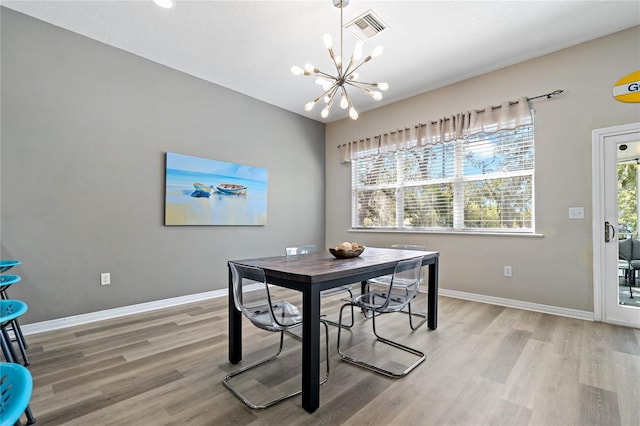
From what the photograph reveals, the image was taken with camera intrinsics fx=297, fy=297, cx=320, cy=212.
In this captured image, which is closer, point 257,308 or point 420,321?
point 257,308

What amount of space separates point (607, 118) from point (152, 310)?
5.24m

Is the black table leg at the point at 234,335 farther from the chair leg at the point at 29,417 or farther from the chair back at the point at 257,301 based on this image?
the chair leg at the point at 29,417

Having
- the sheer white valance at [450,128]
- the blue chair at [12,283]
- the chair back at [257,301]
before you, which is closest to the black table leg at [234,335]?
the chair back at [257,301]

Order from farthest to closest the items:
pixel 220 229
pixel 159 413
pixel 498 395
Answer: pixel 220 229 → pixel 498 395 → pixel 159 413

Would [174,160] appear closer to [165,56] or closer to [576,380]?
[165,56]

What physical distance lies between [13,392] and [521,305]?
4170 millimetres

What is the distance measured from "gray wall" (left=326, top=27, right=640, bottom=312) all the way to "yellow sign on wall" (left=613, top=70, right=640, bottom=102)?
5cm

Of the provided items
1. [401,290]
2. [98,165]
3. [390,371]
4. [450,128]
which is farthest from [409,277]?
[98,165]

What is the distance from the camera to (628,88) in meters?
2.88

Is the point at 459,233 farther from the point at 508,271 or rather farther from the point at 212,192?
the point at 212,192

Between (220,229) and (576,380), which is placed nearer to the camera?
(576,380)

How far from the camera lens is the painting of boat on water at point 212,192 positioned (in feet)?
11.8

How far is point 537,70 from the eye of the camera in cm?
340

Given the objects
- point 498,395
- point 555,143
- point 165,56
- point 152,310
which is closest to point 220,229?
point 152,310
